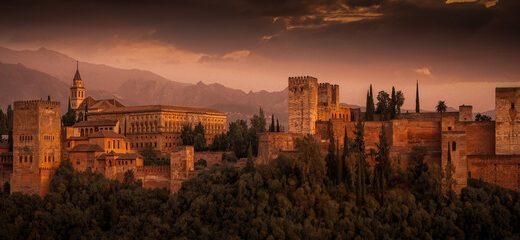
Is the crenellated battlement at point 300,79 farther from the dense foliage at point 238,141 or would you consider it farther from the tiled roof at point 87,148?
the tiled roof at point 87,148

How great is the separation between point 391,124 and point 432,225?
34.3 ft

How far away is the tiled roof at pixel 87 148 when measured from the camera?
4581 cm

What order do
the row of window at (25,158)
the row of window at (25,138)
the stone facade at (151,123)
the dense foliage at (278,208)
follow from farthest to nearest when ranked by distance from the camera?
the stone facade at (151,123), the row of window at (25,138), the row of window at (25,158), the dense foliage at (278,208)

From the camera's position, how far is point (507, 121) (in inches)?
1517

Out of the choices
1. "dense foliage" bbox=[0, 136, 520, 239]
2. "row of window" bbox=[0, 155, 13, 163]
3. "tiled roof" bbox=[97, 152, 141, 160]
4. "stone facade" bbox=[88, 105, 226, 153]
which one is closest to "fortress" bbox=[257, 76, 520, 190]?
"dense foliage" bbox=[0, 136, 520, 239]

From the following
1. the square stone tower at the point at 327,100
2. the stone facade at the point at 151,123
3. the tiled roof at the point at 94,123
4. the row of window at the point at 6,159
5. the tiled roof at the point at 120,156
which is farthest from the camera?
the stone facade at the point at 151,123

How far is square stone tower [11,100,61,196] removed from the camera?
43.5m

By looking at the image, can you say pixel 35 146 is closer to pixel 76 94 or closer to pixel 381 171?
pixel 381 171

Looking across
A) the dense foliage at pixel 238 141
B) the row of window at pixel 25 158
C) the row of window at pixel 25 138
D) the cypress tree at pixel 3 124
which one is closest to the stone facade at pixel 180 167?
the dense foliage at pixel 238 141

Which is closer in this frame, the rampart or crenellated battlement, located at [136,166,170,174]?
the rampart

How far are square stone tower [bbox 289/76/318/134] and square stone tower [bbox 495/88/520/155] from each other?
12942mm

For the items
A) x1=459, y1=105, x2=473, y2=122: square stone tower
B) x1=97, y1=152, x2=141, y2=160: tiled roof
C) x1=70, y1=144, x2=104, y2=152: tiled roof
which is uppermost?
x1=459, y1=105, x2=473, y2=122: square stone tower

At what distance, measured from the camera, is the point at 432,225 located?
109ft

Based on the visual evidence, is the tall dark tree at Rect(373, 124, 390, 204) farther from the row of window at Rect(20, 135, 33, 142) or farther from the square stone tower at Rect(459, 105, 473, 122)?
the row of window at Rect(20, 135, 33, 142)
